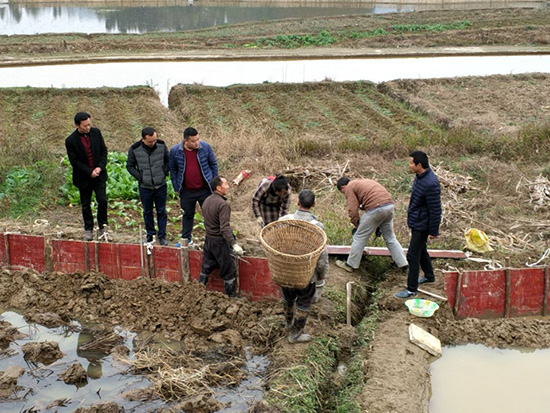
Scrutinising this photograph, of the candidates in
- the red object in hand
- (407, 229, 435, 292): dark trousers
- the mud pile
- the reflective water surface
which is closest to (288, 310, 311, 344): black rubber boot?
the mud pile

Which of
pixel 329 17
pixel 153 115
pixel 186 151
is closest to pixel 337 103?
pixel 153 115

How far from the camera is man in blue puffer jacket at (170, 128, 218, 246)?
8305mm

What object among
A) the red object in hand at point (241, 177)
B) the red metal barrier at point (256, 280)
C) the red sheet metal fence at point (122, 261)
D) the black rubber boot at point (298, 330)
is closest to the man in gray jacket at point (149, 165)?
the red sheet metal fence at point (122, 261)

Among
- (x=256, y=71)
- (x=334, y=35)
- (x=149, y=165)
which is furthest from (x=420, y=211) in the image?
(x=334, y=35)

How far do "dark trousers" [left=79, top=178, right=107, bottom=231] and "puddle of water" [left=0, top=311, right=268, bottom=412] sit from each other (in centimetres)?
193

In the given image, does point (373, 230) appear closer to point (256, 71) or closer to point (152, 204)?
point (152, 204)

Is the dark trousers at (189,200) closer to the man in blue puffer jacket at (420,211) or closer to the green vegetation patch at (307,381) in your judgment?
the green vegetation patch at (307,381)

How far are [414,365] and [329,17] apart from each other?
33.8 metres

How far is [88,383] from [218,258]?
2030mm

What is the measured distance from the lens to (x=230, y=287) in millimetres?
7918

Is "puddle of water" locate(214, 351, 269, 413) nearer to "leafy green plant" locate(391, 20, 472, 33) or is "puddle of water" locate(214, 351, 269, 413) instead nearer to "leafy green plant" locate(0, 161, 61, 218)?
"leafy green plant" locate(0, 161, 61, 218)

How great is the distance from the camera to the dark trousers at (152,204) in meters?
8.63

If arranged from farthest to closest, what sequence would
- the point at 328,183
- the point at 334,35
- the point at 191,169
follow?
the point at 334,35 < the point at 328,183 < the point at 191,169

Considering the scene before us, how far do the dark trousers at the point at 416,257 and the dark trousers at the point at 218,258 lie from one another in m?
2.14
